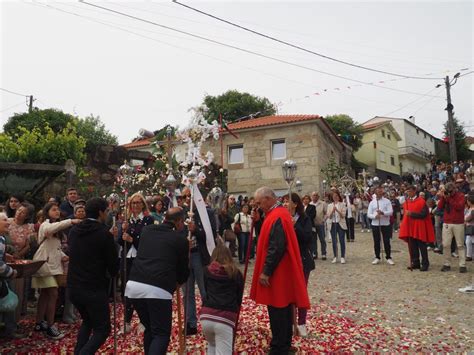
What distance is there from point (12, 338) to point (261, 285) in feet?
12.2

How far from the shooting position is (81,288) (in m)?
4.24

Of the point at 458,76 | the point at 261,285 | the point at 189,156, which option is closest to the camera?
the point at 261,285

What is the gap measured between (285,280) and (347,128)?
1449 inches

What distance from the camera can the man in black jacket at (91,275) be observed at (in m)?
4.23

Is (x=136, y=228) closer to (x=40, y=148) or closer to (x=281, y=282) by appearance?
(x=281, y=282)

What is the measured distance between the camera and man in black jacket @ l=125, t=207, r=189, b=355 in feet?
13.0

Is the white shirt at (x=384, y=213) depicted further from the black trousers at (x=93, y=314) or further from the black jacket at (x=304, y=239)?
the black trousers at (x=93, y=314)

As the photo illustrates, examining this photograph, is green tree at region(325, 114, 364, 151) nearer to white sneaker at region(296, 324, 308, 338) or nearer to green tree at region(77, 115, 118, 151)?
green tree at region(77, 115, 118, 151)

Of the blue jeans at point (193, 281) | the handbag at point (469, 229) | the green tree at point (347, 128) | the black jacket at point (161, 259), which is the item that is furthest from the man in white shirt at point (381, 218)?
the green tree at point (347, 128)

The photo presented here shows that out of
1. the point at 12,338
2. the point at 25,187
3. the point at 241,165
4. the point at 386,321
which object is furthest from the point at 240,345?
the point at 241,165

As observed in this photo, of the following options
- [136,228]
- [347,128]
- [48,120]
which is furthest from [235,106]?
[136,228]

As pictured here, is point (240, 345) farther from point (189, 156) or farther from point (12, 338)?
point (12, 338)

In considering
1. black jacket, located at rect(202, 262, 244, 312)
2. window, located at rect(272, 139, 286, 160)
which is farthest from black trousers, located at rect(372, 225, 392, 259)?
window, located at rect(272, 139, 286, 160)

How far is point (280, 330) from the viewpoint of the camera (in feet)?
15.0
